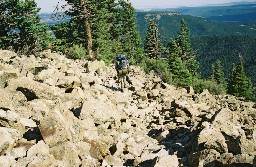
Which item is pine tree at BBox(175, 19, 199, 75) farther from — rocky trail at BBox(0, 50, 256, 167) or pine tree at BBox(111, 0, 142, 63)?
rocky trail at BBox(0, 50, 256, 167)

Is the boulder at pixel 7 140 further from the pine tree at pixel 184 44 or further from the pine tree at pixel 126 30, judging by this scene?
the pine tree at pixel 184 44

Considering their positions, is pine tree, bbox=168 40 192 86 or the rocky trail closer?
the rocky trail

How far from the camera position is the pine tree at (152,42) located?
6494 cm

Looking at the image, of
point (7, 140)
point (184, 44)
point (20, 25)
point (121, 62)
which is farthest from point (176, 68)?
point (7, 140)

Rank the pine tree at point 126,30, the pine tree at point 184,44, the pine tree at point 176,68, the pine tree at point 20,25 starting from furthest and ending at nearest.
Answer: the pine tree at point 184,44, the pine tree at point 176,68, the pine tree at point 126,30, the pine tree at point 20,25

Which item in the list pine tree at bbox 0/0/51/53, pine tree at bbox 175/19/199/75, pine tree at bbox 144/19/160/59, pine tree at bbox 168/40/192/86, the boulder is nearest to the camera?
the boulder

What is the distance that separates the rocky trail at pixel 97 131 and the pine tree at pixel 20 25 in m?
14.6

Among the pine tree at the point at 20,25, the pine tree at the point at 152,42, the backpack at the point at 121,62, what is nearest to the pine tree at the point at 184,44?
the pine tree at the point at 152,42

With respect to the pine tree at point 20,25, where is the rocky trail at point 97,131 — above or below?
below

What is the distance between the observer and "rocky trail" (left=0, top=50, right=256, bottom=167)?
726 centimetres

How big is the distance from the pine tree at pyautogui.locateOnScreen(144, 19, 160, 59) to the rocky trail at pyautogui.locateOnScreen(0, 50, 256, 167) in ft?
171

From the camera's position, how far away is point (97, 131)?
29.8 feet

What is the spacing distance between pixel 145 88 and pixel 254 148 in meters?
10.1

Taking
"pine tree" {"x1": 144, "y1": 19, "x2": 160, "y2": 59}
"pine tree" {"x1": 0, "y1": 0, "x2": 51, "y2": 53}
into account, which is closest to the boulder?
"pine tree" {"x1": 0, "y1": 0, "x2": 51, "y2": 53}
